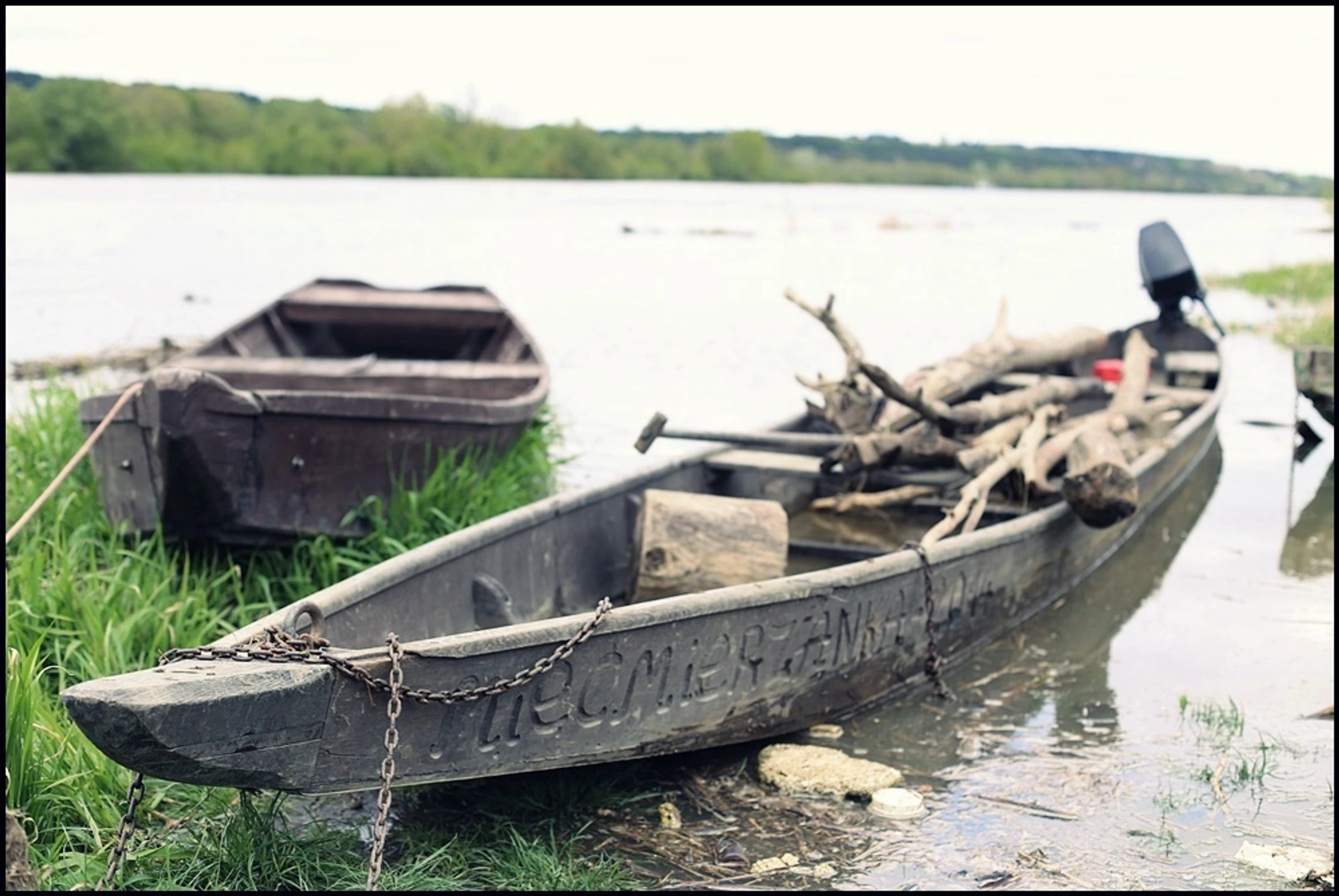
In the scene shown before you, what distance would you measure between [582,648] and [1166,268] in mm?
8368

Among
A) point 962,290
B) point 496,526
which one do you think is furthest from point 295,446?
point 962,290

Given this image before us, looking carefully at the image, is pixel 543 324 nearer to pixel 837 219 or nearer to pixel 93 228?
pixel 93 228

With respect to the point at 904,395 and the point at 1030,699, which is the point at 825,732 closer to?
the point at 1030,699

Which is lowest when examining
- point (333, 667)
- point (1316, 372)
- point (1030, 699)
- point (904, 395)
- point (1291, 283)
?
point (1030, 699)

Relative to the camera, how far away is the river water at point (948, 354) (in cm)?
474

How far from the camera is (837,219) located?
5428 cm

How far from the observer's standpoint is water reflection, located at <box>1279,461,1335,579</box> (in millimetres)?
8211

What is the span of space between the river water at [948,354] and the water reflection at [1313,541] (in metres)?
0.03

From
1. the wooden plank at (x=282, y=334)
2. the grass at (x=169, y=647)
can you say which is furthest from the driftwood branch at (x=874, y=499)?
the wooden plank at (x=282, y=334)

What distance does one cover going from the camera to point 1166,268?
433 inches

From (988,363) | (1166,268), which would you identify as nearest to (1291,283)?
(1166,268)

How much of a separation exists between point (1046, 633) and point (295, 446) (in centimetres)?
366

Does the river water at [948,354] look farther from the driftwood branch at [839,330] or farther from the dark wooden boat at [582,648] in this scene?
the driftwood branch at [839,330]

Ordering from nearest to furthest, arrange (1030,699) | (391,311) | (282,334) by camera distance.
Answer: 1. (1030,699)
2. (282,334)
3. (391,311)
